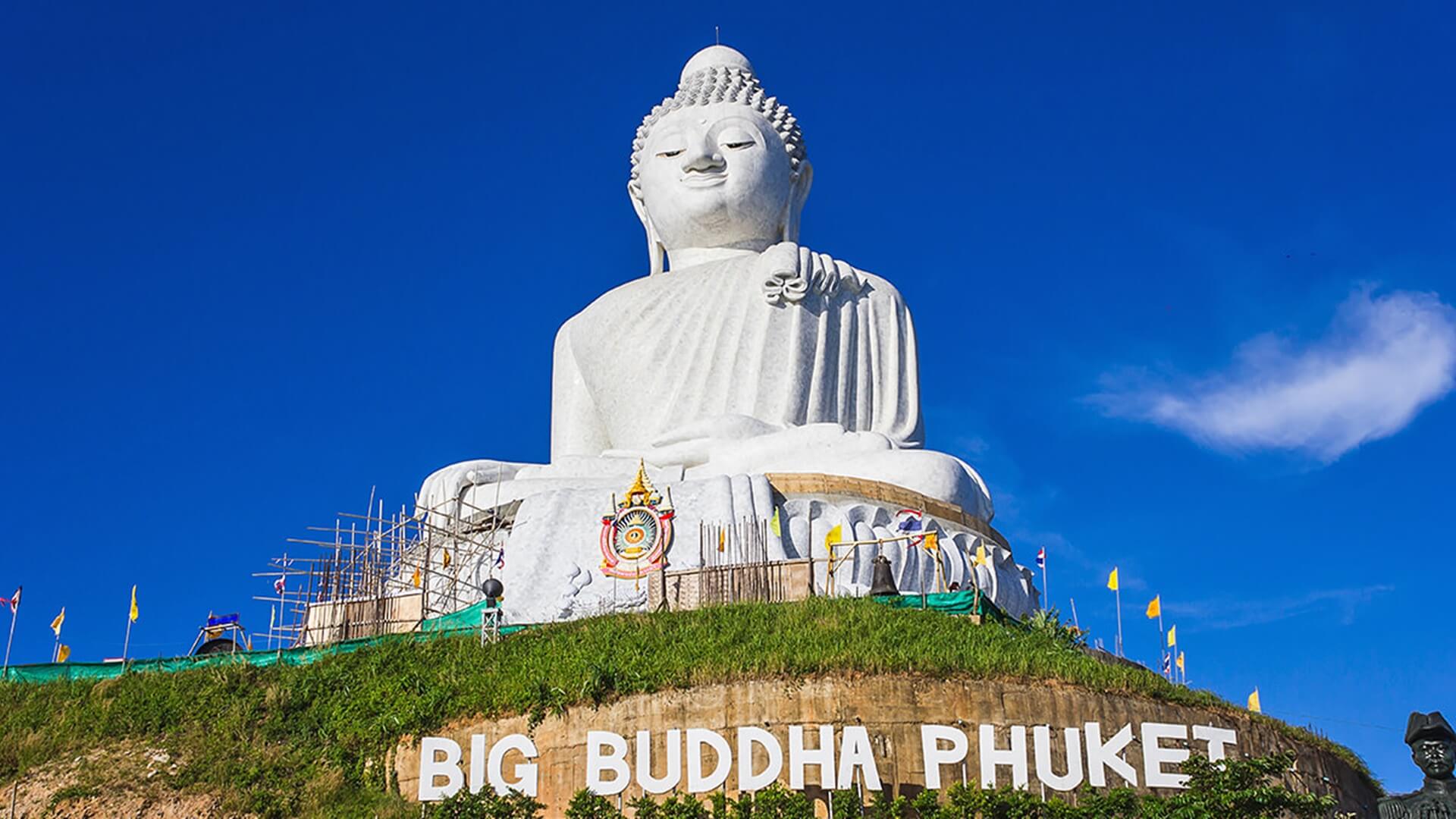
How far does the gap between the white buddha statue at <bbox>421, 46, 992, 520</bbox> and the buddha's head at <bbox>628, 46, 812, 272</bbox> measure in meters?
0.02

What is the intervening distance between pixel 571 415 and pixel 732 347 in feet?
8.55

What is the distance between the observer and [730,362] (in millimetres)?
22578

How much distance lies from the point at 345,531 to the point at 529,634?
6.03 m

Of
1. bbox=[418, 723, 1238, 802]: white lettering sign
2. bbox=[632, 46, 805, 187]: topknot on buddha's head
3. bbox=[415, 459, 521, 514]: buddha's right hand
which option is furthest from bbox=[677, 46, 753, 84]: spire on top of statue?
bbox=[418, 723, 1238, 802]: white lettering sign

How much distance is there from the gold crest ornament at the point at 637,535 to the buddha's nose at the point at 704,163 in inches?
244

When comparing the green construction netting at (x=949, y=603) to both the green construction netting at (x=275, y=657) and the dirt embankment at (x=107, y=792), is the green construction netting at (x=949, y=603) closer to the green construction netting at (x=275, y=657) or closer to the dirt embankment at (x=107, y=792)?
the green construction netting at (x=275, y=657)

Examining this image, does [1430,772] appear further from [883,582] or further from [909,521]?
[909,521]

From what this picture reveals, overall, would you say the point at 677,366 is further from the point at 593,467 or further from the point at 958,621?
the point at 958,621

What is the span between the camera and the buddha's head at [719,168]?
2412cm

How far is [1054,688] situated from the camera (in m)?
14.0

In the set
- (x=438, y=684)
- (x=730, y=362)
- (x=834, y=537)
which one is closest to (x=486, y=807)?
(x=438, y=684)

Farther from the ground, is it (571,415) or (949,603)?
(571,415)

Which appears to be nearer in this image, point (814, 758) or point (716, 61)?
point (814, 758)

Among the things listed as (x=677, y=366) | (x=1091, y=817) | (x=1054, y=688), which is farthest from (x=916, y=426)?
(x=1091, y=817)
